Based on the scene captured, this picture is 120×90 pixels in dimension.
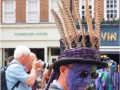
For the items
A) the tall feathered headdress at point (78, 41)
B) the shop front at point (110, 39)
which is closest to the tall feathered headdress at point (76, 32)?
the tall feathered headdress at point (78, 41)

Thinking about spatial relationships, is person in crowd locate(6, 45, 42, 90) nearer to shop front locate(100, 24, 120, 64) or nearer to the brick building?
shop front locate(100, 24, 120, 64)

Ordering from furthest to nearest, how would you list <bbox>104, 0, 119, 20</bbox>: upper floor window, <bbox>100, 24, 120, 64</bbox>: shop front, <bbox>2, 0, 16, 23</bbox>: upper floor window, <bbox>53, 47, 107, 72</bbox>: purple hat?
<bbox>2, 0, 16, 23</bbox>: upper floor window < <bbox>104, 0, 119, 20</bbox>: upper floor window < <bbox>100, 24, 120, 64</bbox>: shop front < <bbox>53, 47, 107, 72</bbox>: purple hat

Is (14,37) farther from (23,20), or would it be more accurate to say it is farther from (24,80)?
(24,80)

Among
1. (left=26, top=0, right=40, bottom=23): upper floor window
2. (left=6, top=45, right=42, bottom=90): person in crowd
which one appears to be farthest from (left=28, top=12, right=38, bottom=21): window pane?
(left=6, top=45, right=42, bottom=90): person in crowd

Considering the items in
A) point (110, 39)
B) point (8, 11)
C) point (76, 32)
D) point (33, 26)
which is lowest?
point (110, 39)

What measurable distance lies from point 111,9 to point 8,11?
6.67 m

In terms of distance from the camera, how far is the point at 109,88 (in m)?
9.69

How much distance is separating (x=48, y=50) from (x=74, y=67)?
74.6 feet

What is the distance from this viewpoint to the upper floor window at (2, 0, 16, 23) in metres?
26.1

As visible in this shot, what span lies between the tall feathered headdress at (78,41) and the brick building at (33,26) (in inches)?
861

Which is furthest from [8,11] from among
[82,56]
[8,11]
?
[82,56]

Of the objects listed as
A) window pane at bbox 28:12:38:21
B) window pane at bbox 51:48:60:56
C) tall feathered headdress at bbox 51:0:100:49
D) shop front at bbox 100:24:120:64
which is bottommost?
window pane at bbox 51:48:60:56

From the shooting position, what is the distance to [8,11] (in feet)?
86.2

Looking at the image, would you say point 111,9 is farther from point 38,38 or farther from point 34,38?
point 34,38
